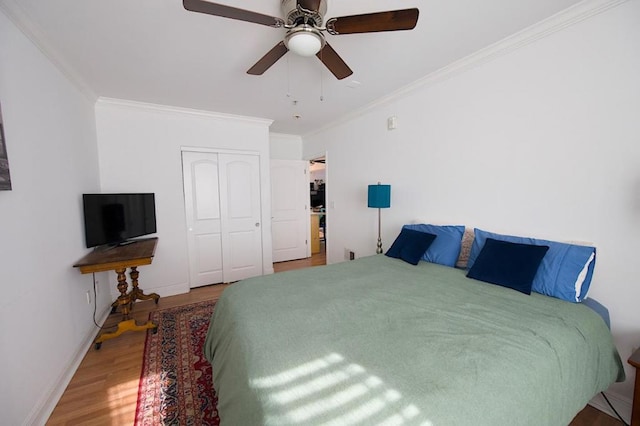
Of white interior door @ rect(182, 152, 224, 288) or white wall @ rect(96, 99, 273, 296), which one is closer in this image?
white wall @ rect(96, 99, 273, 296)

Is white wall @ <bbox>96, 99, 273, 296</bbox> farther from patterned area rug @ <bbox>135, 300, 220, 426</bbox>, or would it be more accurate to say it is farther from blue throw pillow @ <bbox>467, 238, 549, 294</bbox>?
blue throw pillow @ <bbox>467, 238, 549, 294</bbox>

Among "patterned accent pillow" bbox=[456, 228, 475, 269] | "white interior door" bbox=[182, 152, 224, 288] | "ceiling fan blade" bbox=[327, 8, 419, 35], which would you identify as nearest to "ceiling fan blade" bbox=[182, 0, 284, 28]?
"ceiling fan blade" bbox=[327, 8, 419, 35]

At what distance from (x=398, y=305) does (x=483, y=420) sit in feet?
2.35

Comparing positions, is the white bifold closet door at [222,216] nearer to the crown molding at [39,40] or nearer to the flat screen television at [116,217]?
the flat screen television at [116,217]

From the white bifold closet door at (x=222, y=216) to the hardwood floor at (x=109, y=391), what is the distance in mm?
1443

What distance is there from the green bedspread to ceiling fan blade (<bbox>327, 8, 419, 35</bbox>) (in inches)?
64.8

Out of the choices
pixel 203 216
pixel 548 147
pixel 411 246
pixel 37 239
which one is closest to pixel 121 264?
pixel 37 239

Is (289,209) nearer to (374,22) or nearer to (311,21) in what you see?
(311,21)

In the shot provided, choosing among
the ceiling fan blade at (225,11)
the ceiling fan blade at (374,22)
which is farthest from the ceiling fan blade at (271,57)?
Result: the ceiling fan blade at (374,22)

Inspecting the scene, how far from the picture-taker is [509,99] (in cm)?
208

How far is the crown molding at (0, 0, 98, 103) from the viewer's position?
1.56 metres

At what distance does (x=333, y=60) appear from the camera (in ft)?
5.83

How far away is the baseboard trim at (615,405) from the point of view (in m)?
1.57

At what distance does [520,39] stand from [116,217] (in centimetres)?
419
